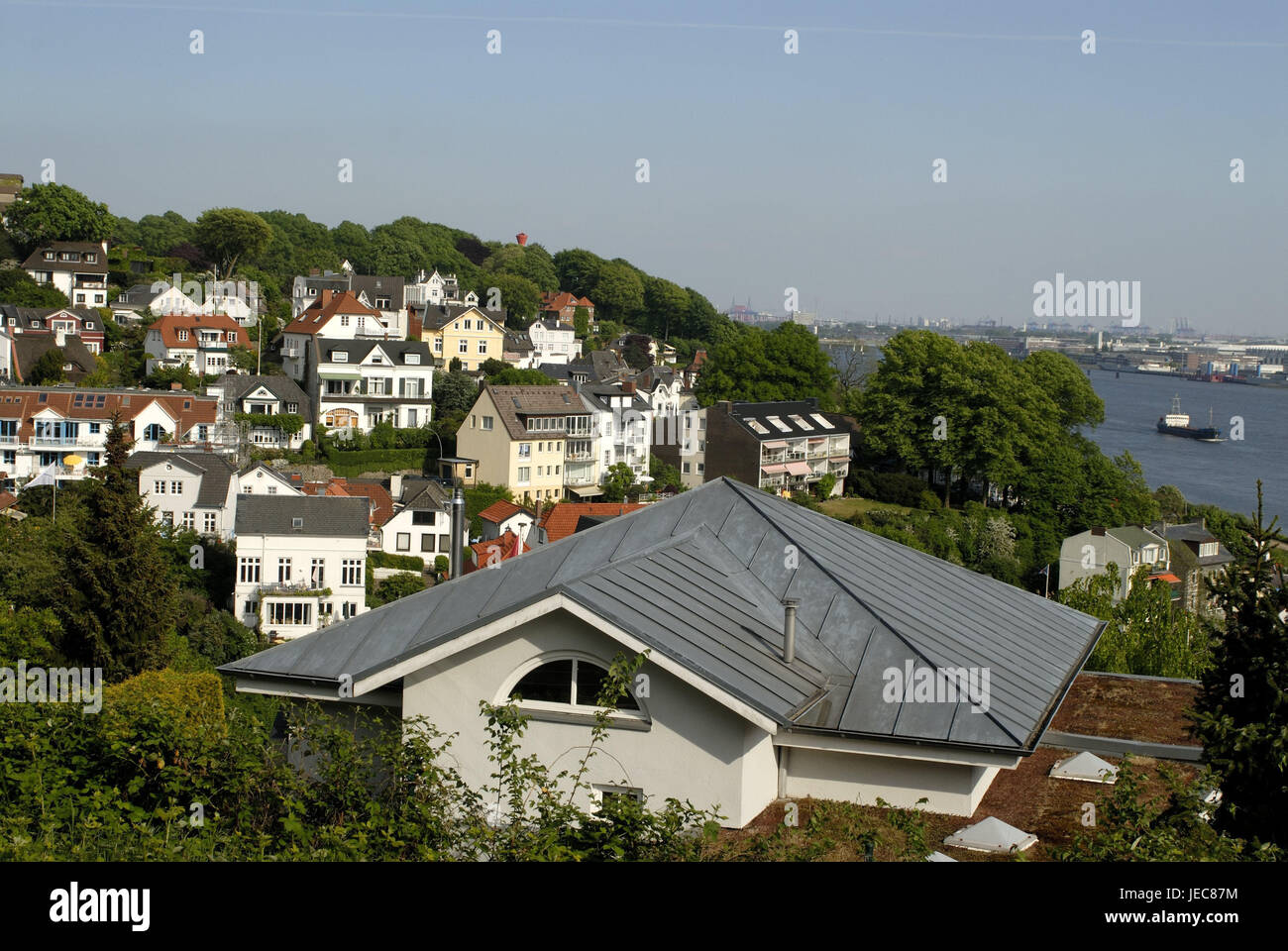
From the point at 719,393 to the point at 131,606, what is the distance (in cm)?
3953

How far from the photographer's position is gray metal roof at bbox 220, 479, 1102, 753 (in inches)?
247

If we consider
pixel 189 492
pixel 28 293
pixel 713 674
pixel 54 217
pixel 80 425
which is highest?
pixel 54 217

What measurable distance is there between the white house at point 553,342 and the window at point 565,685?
65982mm

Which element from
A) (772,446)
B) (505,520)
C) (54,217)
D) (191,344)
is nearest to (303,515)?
(505,520)

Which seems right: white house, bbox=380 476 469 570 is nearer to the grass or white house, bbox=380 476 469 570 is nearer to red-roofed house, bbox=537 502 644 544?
red-roofed house, bbox=537 502 644 544

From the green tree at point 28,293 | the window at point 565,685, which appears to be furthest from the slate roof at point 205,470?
the window at point 565,685

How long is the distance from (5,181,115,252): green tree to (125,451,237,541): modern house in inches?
1169

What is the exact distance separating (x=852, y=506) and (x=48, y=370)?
106 feet

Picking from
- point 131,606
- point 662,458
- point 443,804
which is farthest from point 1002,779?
point 662,458

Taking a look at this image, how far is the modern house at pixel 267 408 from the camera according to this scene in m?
45.4

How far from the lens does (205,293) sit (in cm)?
6022

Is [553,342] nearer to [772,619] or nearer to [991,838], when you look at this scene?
[772,619]

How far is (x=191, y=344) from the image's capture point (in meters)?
49.8
